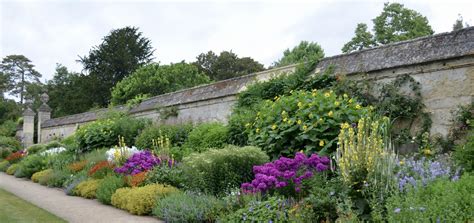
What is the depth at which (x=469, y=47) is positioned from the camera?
644cm

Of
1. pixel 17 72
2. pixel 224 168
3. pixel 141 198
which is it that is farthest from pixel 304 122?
pixel 17 72

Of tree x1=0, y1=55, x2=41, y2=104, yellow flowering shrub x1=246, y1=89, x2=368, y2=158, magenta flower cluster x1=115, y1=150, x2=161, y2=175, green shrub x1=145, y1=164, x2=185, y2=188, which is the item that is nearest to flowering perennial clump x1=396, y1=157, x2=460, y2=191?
yellow flowering shrub x1=246, y1=89, x2=368, y2=158

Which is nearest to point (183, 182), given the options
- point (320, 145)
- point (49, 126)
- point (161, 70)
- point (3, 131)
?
point (320, 145)

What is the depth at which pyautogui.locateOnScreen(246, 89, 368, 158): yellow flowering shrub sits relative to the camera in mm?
6688

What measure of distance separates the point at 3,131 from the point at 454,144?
32.1m

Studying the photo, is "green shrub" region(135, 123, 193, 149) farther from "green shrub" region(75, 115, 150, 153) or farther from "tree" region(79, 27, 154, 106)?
"tree" region(79, 27, 154, 106)

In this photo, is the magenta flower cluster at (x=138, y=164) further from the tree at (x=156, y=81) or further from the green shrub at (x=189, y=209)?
the tree at (x=156, y=81)

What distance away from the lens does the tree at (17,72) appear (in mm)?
54469

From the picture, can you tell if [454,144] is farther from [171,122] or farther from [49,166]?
[49,166]

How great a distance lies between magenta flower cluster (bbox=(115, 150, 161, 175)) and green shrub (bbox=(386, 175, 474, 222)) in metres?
5.51

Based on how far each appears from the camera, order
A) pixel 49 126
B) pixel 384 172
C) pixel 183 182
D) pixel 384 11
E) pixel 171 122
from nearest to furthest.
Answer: pixel 384 172 → pixel 183 182 → pixel 171 122 → pixel 49 126 → pixel 384 11

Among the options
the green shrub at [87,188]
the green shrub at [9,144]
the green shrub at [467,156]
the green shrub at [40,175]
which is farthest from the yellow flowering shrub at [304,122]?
the green shrub at [9,144]

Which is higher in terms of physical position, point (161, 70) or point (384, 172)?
point (161, 70)

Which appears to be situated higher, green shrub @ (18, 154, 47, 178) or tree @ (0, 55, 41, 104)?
tree @ (0, 55, 41, 104)
